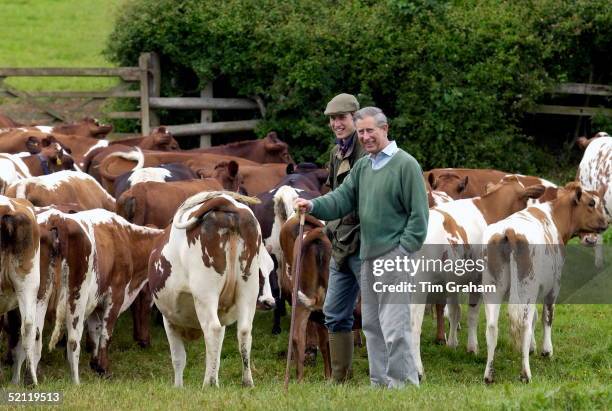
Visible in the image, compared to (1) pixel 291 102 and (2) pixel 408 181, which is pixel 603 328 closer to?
(2) pixel 408 181

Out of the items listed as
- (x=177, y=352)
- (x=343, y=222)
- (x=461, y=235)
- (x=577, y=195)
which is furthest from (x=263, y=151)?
(x=343, y=222)

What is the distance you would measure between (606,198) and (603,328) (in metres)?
3.86

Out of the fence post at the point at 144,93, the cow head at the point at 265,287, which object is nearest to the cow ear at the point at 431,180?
the cow head at the point at 265,287

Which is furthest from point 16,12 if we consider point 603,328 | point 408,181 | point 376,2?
point 408,181

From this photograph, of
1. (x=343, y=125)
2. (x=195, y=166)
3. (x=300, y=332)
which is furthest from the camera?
(x=195, y=166)

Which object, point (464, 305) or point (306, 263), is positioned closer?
point (306, 263)

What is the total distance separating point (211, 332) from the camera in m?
11.6

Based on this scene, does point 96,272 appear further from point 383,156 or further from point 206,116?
point 206,116

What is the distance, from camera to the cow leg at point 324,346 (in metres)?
12.9

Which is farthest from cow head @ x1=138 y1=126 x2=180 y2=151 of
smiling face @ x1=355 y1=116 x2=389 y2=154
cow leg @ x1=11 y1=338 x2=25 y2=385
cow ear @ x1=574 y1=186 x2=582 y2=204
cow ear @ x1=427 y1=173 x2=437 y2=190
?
smiling face @ x1=355 y1=116 x2=389 y2=154

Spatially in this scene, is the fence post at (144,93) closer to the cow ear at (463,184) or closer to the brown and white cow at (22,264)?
the cow ear at (463,184)

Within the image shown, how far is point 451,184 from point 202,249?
6.02 meters

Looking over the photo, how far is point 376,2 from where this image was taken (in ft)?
82.2

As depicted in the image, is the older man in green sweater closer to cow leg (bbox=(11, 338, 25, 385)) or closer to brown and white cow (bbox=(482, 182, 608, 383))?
brown and white cow (bbox=(482, 182, 608, 383))
